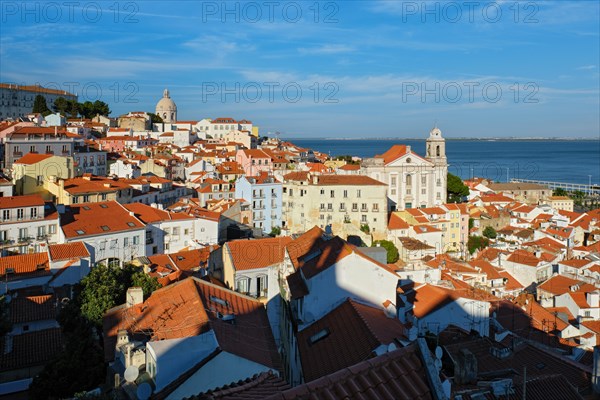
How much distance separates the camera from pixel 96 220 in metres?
21.9

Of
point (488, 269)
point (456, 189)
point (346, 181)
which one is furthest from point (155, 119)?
point (488, 269)

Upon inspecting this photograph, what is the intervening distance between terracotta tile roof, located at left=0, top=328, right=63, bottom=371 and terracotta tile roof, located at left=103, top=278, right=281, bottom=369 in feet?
3.85

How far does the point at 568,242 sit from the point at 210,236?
21.7 meters

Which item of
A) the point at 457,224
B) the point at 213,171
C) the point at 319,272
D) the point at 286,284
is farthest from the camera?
the point at 213,171

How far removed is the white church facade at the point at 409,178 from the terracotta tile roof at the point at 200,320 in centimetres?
3032

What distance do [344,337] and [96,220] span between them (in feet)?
51.5

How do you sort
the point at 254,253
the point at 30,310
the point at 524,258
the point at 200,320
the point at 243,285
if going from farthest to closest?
the point at 524,258 → the point at 254,253 → the point at 243,285 → the point at 30,310 → the point at 200,320

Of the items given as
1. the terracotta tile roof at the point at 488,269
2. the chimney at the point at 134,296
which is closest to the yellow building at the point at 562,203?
the terracotta tile roof at the point at 488,269

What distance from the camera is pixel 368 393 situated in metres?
3.23

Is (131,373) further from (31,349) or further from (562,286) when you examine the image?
(562,286)

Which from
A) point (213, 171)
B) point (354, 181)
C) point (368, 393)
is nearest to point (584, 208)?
point (354, 181)

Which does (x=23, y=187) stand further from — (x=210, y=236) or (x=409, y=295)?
(x=409, y=295)

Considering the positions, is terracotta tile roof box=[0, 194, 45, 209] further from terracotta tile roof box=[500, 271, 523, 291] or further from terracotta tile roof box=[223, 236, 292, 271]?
terracotta tile roof box=[500, 271, 523, 291]

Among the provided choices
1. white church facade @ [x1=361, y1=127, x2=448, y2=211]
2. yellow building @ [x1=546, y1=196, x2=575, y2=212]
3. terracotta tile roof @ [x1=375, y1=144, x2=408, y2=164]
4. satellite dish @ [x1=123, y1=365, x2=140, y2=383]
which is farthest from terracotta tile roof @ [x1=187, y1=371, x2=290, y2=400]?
yellow building @ [x1=546, y1=196, x2=575, y2=212]
